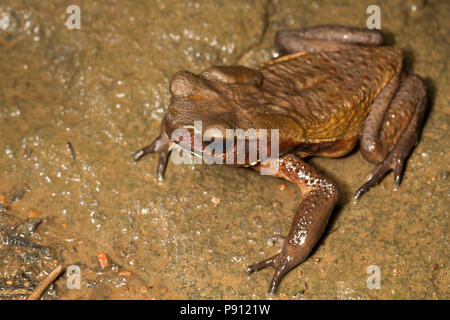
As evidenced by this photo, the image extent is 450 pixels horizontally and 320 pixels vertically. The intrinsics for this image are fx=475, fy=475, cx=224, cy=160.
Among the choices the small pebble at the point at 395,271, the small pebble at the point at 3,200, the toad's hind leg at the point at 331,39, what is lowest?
the small pebble at the point at 395,271

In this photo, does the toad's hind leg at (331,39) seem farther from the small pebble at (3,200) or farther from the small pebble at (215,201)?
the small pebble at (3,200)

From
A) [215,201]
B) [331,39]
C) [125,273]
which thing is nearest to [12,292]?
[125,273]

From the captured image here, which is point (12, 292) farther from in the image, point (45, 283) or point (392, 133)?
point (392, 133)

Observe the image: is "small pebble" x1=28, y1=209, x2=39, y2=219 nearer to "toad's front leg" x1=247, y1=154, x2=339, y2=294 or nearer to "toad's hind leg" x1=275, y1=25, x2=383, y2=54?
"toad's front leg" x1=247, y1=154, x2=339, y2=294

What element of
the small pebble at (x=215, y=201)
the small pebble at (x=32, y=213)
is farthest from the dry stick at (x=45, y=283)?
the small pebble at (x=215, y=201)

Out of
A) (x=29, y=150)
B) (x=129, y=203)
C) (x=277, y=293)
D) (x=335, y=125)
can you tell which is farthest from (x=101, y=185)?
(x=335, y=125)

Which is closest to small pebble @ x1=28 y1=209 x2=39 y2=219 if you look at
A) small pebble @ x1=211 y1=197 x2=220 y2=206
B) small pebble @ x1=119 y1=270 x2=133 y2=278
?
small pebble @ x1=119 y1=270 x2=133 y2=278
